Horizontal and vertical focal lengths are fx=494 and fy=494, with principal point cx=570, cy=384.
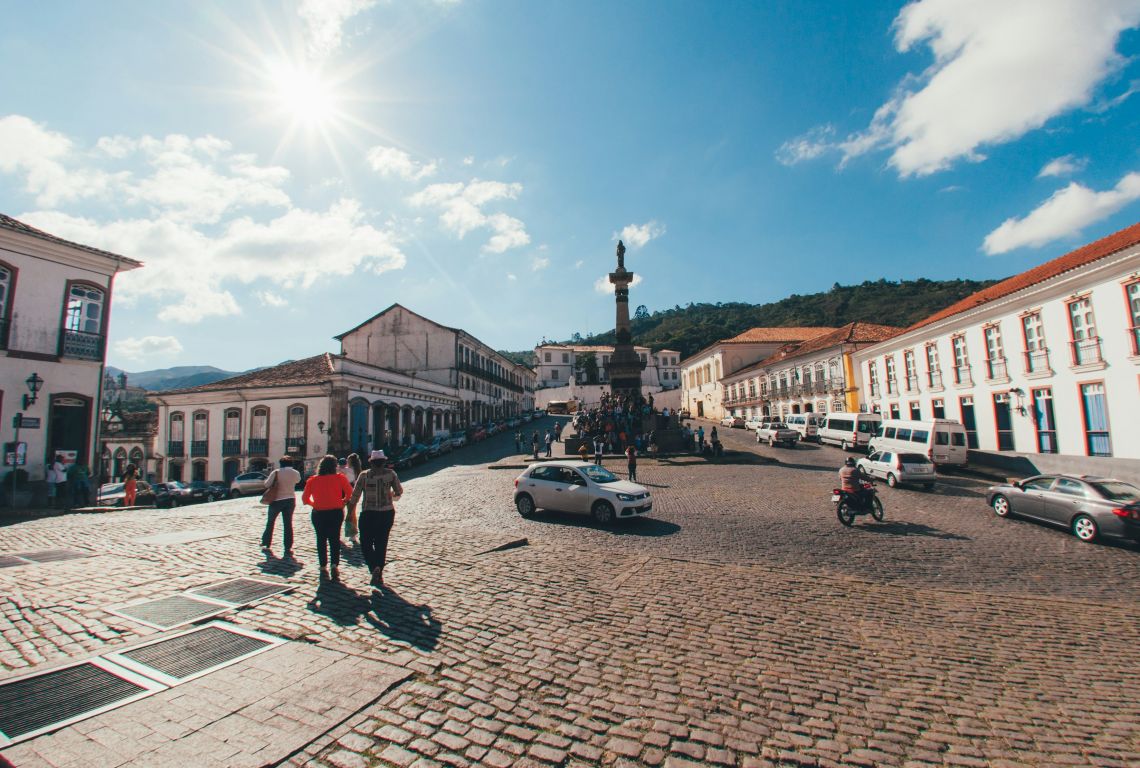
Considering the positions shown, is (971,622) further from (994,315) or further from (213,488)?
(213,488)

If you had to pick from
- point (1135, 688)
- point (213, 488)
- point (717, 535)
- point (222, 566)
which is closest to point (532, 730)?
point (1135, 688)

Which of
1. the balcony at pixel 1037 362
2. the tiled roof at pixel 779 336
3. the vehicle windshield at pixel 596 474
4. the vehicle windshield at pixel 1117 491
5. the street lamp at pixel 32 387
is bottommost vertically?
the vehicle windshield at pixel 1117 491

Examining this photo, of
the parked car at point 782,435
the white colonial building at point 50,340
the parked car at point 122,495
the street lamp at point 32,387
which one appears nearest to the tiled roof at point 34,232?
the white colonial building at point 50,340

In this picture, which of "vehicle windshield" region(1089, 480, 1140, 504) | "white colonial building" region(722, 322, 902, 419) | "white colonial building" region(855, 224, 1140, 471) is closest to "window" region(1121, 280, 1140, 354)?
"white colonial building" region(855, 224, 1140, 471)

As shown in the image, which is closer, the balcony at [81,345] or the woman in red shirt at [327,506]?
the woman in red shirt at [327,506]

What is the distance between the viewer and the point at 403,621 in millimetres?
5336

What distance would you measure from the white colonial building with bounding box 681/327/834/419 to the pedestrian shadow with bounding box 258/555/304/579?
49.4 m

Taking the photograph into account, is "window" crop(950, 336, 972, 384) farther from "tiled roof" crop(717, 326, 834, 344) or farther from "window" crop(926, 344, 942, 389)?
"tiled roof" crop(717, 326, 834, 344)

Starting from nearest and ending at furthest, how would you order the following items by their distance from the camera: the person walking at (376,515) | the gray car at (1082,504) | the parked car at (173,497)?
1. the person walking at (376,515)
2. the gray car at (1082,504)
3. the parked car at (173,497)

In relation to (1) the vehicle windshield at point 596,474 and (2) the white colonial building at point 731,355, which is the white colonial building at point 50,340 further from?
(2) the white colonial building at point 731,355

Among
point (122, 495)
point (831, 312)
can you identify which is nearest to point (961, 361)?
point (122, 495)

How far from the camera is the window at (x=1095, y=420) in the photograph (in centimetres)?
1794

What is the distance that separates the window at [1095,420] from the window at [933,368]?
768cm

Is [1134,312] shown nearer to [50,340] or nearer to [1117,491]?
[1117,491]
